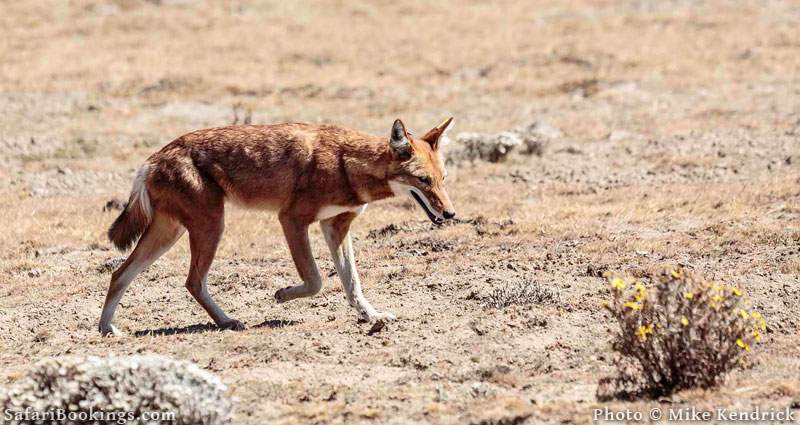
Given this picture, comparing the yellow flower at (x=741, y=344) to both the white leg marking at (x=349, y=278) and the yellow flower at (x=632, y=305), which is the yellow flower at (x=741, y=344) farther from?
the white leg marking at (x=349, y=278)

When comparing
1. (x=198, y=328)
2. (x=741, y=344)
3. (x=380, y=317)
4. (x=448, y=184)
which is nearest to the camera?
(x=741, y=344)

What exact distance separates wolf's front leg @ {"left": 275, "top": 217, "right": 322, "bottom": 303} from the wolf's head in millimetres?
889

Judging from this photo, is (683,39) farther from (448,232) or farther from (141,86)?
(448,232)

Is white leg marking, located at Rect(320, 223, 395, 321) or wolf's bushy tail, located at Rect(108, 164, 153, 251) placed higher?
wolf's bushy tail, located at Rect(108, 164, 153, 251)

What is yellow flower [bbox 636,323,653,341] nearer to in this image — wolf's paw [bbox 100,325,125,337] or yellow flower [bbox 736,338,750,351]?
yellow flower [bbox 736,338,750,351]

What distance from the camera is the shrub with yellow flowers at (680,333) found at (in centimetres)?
714

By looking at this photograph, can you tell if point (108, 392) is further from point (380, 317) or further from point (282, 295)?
point (380, 317)

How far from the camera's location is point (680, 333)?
23.7ft

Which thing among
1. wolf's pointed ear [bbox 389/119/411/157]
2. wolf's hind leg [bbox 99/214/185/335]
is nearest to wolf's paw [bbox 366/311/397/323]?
wolf's pointed ear [bbox 389/119/411/157]

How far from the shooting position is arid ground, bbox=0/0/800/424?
27.6ft

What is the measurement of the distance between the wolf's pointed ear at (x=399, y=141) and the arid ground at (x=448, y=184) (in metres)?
1.44

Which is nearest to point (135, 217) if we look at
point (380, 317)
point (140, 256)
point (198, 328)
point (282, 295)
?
point (140, 256)

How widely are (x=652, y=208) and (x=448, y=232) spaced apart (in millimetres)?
2729

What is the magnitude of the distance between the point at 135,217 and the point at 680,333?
4877 millimetres
